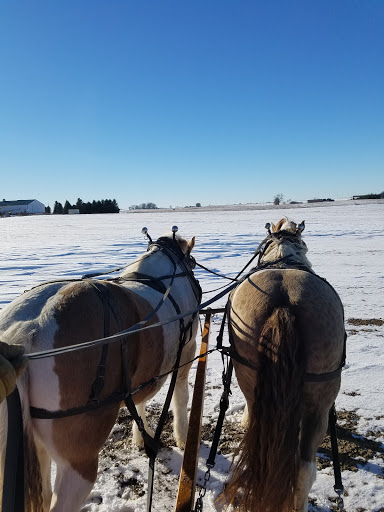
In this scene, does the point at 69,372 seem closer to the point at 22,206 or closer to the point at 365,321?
the point at 365,321

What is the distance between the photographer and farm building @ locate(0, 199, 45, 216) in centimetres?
7462

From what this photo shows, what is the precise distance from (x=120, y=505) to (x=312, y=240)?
1496 cm

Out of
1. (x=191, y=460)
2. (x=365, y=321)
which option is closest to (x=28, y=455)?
(x=191, y=460)

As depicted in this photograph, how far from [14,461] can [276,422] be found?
130 cm

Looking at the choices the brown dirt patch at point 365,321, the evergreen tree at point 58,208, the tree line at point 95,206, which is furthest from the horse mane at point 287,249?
the evergreen tree at point 58,208

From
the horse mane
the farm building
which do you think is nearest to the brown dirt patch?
the horse mane

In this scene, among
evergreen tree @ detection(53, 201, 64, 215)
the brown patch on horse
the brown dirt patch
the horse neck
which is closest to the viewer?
the brown patch on horse

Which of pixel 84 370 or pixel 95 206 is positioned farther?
pixel 95 206

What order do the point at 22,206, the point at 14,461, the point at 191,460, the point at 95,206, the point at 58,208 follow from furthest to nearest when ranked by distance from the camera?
the point at 22,206 → the point at 58,208 → the point at 95,206 → the point at 191,460 → the point at 14,461

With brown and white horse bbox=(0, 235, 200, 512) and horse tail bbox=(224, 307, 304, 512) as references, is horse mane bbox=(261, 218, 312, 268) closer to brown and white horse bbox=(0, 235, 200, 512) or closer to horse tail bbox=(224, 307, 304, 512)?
horse tail bbox=(224, 307, 304, 512)

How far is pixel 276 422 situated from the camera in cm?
186

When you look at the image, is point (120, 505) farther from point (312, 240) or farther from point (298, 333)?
point (312, 240)

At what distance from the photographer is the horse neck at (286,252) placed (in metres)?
2.81

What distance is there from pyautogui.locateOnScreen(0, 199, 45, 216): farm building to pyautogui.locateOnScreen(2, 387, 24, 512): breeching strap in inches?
3170
